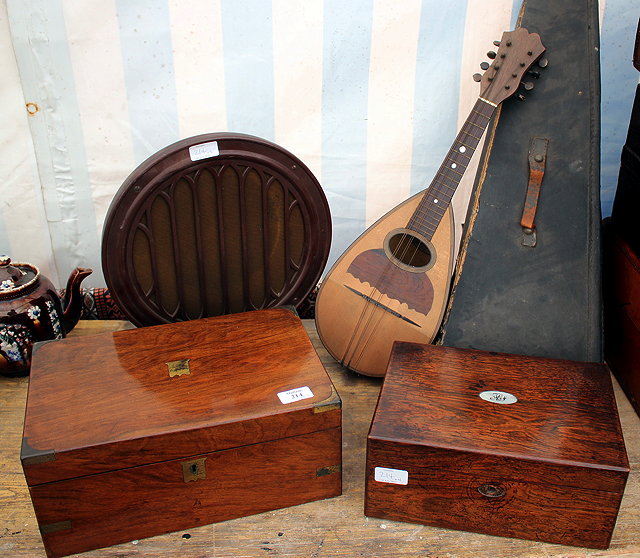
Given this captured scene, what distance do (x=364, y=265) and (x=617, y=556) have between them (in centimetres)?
75

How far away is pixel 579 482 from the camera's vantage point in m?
1.00

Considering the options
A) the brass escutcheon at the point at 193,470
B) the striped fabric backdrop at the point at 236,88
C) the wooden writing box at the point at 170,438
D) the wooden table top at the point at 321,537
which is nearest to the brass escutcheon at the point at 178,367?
the wooden writing box at the point at 170,438

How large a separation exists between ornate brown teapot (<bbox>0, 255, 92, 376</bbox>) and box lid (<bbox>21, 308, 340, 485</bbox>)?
0.60 ft

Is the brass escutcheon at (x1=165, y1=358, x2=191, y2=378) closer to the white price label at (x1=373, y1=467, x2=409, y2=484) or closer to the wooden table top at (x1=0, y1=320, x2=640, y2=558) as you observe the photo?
the wooden table top at (x1=0, y1=320, x2=640, y2=558)

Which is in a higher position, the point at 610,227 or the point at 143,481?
the point at 610,227

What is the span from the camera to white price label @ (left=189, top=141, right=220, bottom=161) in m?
1.29

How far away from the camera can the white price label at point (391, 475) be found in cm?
106

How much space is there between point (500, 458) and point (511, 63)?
0.85m

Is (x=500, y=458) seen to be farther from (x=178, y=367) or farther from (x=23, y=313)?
(x=23, y=313)

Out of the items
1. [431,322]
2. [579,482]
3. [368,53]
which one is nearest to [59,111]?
[368,53]

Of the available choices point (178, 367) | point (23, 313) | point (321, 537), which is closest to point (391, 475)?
point (321, 537)

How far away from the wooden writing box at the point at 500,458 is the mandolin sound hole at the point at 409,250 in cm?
34

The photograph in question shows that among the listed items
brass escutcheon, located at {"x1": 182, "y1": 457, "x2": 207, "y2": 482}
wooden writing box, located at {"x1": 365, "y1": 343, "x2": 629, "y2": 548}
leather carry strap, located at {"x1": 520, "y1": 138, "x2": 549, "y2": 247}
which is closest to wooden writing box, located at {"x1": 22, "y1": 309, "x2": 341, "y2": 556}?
brass escutcheon, located at {"x1": 182, "y1": 457, "x2": 207, "y2": 482}

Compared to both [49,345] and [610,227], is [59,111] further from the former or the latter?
[610,227]
